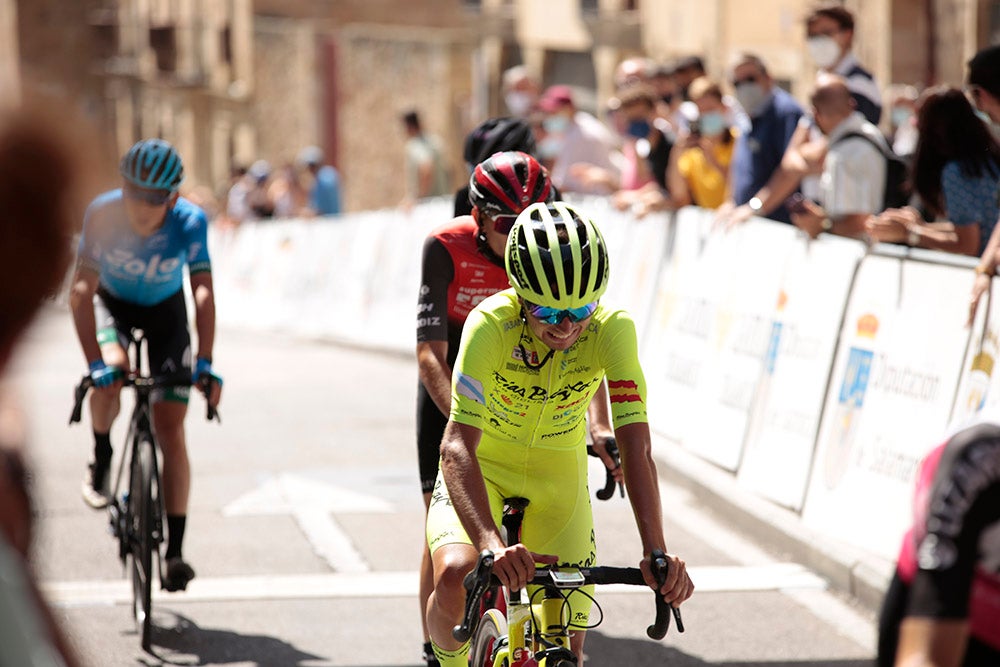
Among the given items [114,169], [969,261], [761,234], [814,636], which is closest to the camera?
[114,169]

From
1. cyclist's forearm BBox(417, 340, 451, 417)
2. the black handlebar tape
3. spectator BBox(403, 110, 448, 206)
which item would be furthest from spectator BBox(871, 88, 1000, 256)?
spectator BBox(403, 110, 448, 206)

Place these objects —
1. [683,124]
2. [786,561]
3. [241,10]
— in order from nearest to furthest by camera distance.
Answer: [786,561] → [683,124] → [241,10]

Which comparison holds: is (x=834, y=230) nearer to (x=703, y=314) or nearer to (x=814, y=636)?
(x=703, y=314)

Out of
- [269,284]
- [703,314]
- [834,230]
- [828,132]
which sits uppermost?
[828,132]

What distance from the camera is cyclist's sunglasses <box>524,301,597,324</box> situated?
439 cm

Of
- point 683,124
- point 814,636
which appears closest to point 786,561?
point 814,636

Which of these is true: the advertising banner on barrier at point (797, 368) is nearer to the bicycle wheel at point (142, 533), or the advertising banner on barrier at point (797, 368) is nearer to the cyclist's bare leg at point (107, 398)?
the bicycle wheel at point (142, 533)

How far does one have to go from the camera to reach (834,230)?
9414 mm

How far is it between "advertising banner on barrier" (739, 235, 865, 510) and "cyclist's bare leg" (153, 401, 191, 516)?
343 centimetres

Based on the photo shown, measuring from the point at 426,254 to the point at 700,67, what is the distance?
7.57m

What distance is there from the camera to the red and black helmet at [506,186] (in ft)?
17.3

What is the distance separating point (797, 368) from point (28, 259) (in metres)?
7.48

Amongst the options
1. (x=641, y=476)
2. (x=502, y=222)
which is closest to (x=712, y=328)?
(x=502, y=222)

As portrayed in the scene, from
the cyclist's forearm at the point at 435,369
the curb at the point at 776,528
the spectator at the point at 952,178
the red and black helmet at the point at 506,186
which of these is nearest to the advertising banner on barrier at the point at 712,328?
the curb at the point at 776,528
